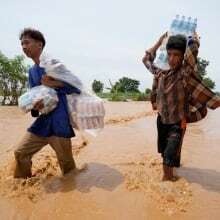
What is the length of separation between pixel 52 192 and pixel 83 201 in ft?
1.45

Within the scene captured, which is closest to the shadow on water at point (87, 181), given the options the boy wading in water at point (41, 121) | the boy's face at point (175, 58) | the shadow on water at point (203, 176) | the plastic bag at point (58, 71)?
the boy wading in water at point (41, 121)

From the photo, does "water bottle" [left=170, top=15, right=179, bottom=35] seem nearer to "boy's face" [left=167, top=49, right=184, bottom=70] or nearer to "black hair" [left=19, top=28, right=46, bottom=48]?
"boy's face" [left=167, top=49, right=184, bottom=70]

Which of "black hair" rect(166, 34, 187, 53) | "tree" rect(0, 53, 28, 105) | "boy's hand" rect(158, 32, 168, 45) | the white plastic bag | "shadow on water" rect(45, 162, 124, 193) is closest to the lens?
"black hair" rect(166, 34, 187, 53)

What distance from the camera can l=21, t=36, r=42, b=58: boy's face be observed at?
441 cm

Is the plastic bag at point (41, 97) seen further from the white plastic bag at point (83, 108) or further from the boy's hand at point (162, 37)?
the boy's hand at point (162, 37)

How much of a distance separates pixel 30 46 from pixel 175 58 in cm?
162

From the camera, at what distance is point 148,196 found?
4102 mm

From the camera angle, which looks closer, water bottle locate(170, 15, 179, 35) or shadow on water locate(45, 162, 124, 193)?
shadow on water locate(45, 162, 124, 193)

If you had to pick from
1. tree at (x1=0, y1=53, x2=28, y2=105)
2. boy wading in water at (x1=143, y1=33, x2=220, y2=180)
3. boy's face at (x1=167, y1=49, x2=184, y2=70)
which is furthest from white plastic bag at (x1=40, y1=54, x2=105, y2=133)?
tree at (x1=0, y1=53, x2=28, y2=105)

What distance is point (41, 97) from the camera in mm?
4336

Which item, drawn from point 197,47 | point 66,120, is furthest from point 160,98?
point 66,120

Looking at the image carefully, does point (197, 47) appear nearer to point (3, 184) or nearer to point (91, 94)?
point (91, 94)

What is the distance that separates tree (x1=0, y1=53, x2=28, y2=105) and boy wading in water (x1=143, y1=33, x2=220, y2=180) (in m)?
17.6

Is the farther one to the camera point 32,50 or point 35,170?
point 35,170
